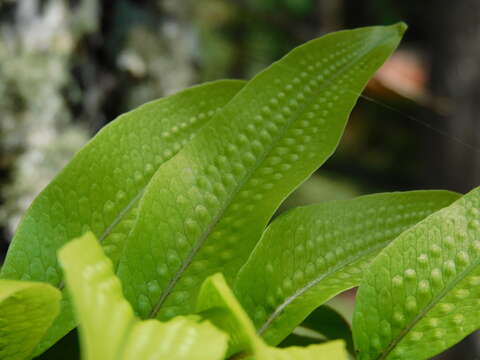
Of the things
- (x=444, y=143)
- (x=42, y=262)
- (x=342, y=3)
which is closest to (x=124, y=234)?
(x=42, y=262)

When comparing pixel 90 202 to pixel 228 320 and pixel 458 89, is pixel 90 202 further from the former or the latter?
pixel 458 89

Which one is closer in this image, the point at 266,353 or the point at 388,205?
the point at 266,353

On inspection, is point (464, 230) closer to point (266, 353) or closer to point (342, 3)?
point (266, 353)

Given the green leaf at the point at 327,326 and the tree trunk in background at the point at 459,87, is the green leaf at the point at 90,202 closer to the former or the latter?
the green leaf at the point at 327,326

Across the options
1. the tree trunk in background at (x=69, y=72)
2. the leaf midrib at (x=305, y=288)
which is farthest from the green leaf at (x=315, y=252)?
the tree trunk in background at (x=69, y=72)

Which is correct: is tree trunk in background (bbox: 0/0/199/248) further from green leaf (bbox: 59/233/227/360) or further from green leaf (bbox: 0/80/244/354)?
green leaf (bbox: 59/233/227/360)

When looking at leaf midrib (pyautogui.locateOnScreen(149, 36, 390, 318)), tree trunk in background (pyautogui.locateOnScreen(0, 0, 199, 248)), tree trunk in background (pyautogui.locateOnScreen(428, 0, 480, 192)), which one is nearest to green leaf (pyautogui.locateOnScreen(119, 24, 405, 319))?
leaf midrib (pyautogui.locateOnScreen(149, 36, 390, 318))
